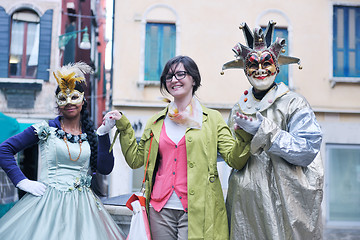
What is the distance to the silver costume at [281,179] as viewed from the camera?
8.44 feet

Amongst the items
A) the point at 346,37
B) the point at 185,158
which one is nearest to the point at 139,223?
the point at 185,158

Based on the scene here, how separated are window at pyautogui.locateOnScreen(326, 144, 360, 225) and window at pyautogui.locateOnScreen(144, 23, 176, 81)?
4.24 metres

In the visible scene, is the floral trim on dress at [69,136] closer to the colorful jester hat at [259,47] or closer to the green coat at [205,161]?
the green coat at [205,161]

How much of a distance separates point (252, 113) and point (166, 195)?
795 mm

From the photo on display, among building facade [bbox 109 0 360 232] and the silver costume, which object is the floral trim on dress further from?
building facade [bbox 109 0 360 232]

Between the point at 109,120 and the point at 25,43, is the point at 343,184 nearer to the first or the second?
the point at 25,43

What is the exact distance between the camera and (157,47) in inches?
379

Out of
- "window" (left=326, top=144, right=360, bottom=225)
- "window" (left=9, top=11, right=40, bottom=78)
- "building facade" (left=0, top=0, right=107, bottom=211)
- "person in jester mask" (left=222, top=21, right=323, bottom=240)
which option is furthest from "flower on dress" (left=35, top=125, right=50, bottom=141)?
"window" (left=326, top=144, right=360, bottom=225)

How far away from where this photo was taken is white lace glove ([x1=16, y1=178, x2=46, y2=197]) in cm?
301

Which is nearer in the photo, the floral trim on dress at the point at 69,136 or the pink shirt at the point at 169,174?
the pink shirt at the point at 169,174

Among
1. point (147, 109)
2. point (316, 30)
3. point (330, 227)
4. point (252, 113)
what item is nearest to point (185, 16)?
point (147, 109)

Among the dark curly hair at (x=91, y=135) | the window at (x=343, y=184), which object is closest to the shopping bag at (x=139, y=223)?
the dark curly hair at (x=91, y=135)

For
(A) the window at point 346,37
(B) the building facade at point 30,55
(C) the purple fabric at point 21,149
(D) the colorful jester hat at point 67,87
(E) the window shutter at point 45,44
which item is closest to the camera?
(C) the purple fabric at point 21,149

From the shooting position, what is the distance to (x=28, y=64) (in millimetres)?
9586
